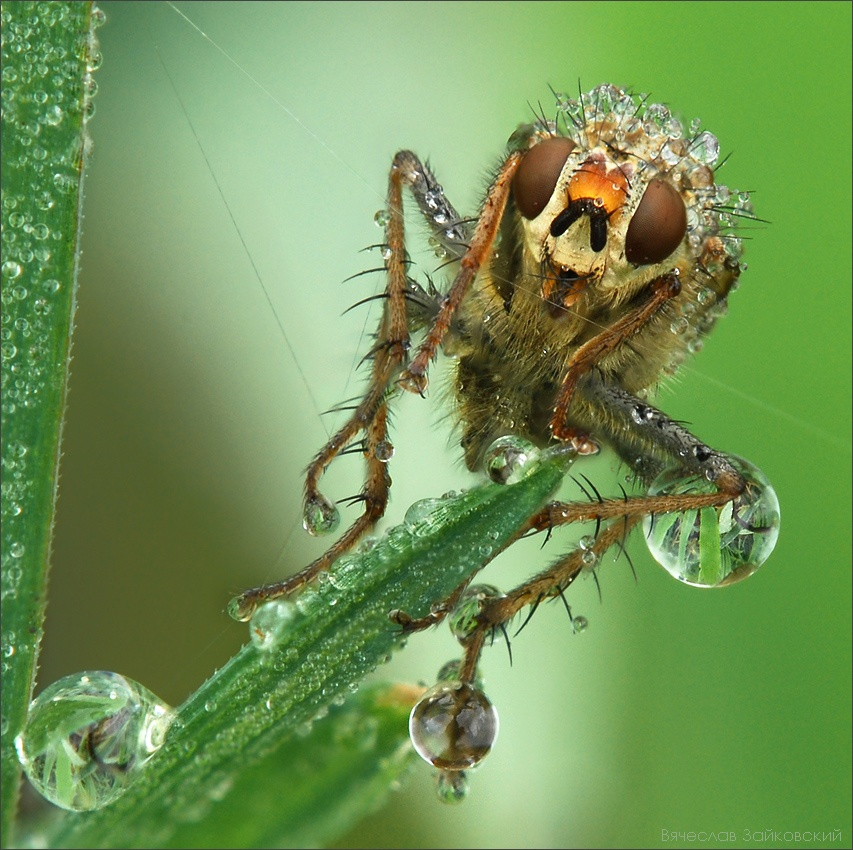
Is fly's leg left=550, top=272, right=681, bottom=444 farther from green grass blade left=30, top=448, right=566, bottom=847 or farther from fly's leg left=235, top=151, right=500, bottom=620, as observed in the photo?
green grass blade left=30, top=448, right=566, bottom=847

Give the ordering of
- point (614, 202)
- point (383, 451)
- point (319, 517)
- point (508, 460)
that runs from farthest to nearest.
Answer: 1. point (614, 202)
2. point (383, 451)
3. point (319, 517)
4. point (508, 460)

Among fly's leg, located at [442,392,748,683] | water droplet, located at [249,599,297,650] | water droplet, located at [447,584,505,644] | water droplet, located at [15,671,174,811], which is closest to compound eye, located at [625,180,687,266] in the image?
fly's leg, located at [442,392,748,683]

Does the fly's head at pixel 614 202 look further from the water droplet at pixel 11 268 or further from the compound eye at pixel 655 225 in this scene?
the water droplet at pixel 11 268

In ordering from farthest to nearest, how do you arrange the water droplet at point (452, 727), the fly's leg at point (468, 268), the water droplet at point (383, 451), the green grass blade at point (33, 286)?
1. the water droplet at point (383, 451)
2. the fly's leg at point (468, 268)
3. the water droplet at point (452, 727)
4. the green grass blade at point (33, 286)

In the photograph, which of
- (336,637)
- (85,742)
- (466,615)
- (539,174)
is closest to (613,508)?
(466,615)

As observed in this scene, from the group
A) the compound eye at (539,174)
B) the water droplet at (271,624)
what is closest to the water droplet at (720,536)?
the compound eye at (539,174)

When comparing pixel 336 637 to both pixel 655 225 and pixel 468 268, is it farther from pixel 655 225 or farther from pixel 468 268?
pixel 655 225
